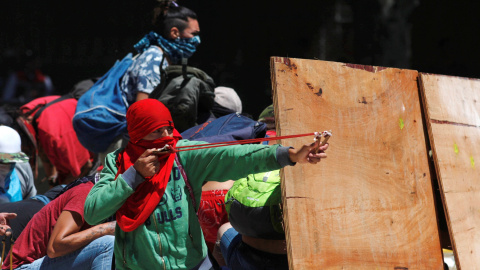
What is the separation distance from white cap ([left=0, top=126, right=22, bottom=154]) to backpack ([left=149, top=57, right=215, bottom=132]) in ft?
4.01

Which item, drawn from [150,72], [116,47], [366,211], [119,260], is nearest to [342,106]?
[366,211]

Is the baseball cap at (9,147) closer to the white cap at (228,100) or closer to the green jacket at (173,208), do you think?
the white cap at (228,100)

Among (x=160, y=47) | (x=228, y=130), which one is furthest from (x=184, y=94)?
(x=160, y=47)

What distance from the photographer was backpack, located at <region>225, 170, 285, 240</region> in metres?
3.70

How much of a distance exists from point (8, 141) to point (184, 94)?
1.54 meters

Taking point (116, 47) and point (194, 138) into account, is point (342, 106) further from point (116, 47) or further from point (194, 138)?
point (116, 47)

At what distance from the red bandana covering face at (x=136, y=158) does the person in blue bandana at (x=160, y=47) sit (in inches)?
77.4

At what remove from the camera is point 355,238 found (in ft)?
11.0

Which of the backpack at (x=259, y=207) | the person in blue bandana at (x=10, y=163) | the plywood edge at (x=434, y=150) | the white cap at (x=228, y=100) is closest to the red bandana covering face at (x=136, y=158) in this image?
the backpack at (x=259, y=207)

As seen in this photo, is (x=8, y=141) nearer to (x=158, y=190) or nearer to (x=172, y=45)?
(x=172, y=45)

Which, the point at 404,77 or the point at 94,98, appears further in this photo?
the point at 94,98

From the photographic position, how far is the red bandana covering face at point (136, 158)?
125 inches

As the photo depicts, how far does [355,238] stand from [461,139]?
949 millimetres

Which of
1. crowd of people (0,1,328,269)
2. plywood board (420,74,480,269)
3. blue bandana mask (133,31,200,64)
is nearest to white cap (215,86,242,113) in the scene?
crowd of people (0,1,328,269)
